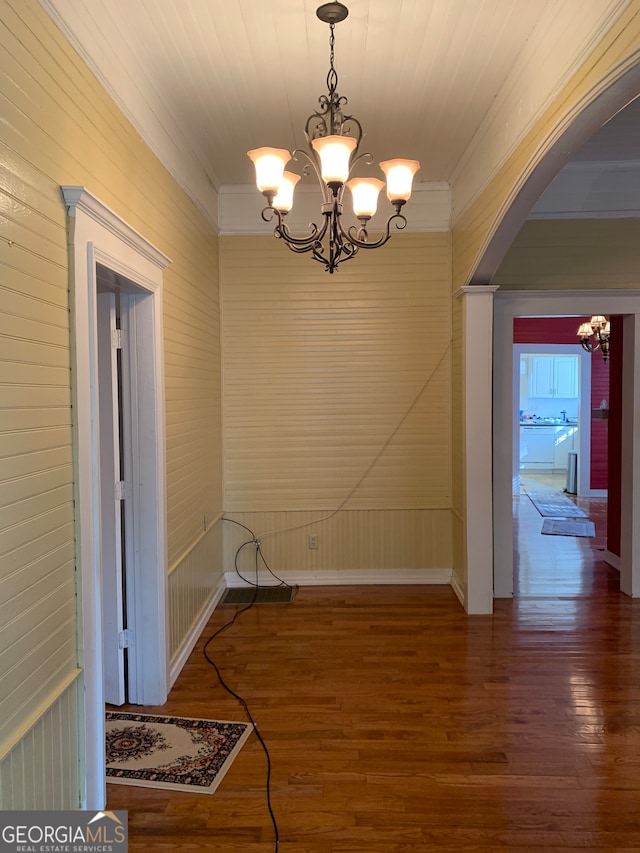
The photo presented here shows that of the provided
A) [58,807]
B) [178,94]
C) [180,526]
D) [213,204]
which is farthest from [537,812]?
[213,204]

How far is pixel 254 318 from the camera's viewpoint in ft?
16.0

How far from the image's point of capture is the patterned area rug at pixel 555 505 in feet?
25.6

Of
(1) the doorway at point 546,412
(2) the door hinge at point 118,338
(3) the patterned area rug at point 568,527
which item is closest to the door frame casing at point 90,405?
(2) the door hinge at point 118,338

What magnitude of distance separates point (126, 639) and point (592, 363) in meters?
8.41

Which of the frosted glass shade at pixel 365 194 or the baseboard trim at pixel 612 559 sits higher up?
the frosted glass shade at pixel 365 194

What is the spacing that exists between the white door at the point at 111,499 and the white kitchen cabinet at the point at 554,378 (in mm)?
10813

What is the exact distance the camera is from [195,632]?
12.9 feet

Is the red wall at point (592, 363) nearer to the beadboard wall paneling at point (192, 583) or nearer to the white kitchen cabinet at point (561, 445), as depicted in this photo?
the white kitchen cabinet at point (561, 445)

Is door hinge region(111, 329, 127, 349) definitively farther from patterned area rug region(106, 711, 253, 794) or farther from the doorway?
the doorway

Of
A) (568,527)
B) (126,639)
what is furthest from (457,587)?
(568,527)

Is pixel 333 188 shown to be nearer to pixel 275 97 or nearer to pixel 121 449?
pixel 275 97

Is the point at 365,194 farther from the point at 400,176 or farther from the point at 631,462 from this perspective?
the point at 631,462

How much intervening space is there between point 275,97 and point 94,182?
1.44 metres

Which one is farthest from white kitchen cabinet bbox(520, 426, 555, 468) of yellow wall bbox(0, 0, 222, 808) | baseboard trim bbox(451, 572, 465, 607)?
yellow wall bbox(0, 0, 222, 808)
